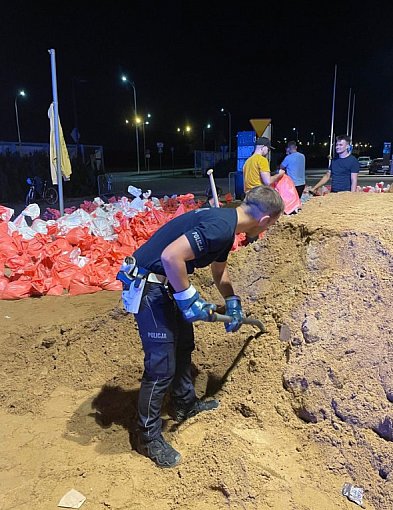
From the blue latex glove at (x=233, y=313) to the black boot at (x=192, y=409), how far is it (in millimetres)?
657

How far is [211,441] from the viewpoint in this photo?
252 centimetres

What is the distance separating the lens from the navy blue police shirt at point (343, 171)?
20.0ft

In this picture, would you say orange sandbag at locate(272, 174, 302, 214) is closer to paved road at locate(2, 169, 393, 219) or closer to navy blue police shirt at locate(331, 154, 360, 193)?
navy blue police shirt at locate(331, 154, 360, 193)

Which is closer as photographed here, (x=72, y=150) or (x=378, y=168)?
(x=72, y=150)

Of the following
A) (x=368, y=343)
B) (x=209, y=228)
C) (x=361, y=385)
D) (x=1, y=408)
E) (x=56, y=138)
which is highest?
(x=56, y=138)

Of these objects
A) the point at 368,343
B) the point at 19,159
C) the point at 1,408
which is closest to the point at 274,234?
the point at 368,343

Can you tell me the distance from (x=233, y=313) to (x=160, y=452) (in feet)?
2.89

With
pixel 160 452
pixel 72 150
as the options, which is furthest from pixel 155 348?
pixel 72 150

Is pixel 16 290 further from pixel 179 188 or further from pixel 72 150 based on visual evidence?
pixel 179 188

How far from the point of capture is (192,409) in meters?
2.96

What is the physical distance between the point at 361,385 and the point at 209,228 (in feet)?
3.95

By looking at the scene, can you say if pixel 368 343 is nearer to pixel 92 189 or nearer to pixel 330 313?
pixel 330 313

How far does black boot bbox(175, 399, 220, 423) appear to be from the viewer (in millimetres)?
2932

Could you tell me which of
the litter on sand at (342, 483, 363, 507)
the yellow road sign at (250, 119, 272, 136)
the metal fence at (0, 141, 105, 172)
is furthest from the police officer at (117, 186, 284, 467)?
the metal fence at (0, 141, 105, 172)
